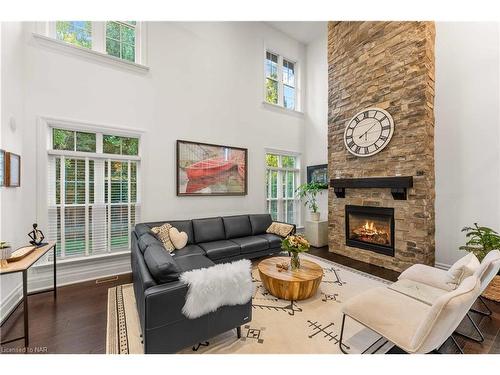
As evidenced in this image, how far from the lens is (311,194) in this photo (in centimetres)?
580

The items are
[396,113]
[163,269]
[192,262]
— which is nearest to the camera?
[163,269]

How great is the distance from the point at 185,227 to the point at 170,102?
7.65 feet

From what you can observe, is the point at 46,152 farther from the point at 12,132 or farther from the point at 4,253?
the point at 4,253

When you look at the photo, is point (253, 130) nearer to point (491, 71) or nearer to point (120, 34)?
point (120, 34)

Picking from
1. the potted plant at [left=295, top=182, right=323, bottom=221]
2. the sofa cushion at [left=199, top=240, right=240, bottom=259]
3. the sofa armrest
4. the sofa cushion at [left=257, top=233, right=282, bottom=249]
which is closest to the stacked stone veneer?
the potted plant at [left=295, top=182, right=323, bottom=221]

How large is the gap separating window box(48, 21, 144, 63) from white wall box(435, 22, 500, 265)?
5.31m

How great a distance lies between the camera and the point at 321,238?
510cm

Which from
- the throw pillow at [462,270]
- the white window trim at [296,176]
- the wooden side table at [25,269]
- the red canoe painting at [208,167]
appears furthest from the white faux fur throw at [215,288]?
the white window trim at [296,176]

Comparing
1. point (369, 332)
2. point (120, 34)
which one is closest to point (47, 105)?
point (120, 34)

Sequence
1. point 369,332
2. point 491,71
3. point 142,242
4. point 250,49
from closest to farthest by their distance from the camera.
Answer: point 369,332 → point 142,242 → point 491,71 → point 250,49

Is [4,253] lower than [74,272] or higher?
higher

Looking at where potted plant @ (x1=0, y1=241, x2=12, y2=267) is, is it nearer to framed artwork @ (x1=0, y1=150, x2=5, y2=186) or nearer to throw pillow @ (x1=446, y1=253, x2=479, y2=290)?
framed artwork @ (x1=0, y1=150, x2=5, y2=186)

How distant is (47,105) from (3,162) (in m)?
1.15

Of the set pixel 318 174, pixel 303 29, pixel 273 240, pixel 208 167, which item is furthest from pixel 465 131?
pixel 208 167
